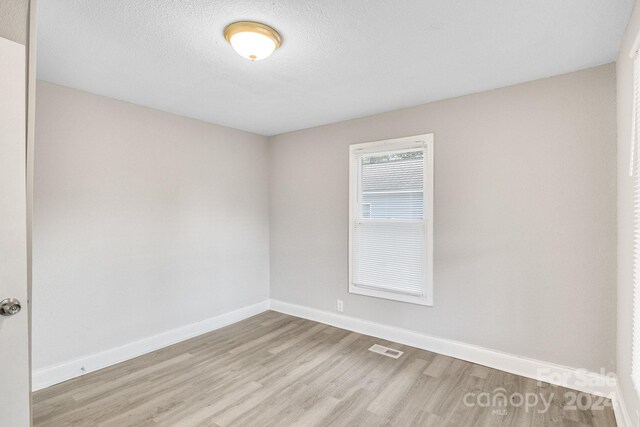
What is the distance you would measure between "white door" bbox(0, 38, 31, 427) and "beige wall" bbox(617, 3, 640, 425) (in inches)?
116

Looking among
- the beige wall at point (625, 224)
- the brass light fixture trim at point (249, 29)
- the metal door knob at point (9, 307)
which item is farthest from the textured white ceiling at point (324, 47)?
the metal door knob at point (9, 307)

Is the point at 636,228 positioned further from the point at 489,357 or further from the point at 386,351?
the point at 386,351

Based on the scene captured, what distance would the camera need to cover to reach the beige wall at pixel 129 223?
2.58 meters

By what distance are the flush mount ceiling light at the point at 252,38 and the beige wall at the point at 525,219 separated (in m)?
1.83

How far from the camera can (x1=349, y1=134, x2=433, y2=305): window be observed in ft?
10.4

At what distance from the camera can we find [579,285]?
240 cm

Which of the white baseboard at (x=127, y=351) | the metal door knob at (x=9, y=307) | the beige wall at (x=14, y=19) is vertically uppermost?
the beige wall at (x=14, y=19)

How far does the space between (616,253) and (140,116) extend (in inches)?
166

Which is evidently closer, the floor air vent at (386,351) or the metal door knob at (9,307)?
the metal door knob at (9,307)

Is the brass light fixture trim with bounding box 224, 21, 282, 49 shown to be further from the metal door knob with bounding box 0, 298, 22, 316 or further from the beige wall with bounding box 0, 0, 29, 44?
the metal door knob with bounding box 0, 298, 22, 316

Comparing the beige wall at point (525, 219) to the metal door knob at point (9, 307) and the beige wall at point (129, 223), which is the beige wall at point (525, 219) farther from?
the metal door knob at point (9, 307)

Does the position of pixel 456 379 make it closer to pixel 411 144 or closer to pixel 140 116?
pixel 411 144

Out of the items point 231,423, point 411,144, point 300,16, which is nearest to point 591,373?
point 411,144

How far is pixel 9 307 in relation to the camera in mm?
1350
